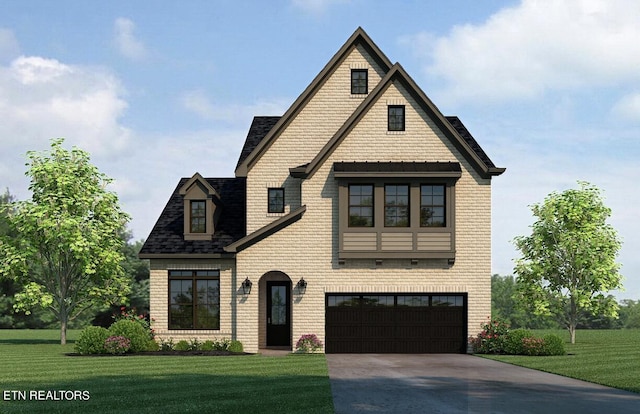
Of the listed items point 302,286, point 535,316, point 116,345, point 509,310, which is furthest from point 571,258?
point 509,310

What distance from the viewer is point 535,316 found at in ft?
254

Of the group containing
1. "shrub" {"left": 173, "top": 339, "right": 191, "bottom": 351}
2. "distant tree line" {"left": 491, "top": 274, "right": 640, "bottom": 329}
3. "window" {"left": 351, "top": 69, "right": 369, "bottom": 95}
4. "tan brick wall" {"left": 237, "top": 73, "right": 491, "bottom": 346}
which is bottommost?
"distant tree line" {"left": 491, "top": 274, "right": 640, "bottom": 329}

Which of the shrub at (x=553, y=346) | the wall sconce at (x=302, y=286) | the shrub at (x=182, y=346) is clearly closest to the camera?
the shrub at (x=553, y=346)

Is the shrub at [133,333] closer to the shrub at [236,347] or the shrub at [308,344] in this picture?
the shrub at [236,347]

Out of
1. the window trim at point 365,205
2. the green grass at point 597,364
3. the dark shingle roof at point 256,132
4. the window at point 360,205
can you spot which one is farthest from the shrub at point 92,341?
the green grass at point 597,364

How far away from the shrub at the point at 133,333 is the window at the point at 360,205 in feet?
31.3

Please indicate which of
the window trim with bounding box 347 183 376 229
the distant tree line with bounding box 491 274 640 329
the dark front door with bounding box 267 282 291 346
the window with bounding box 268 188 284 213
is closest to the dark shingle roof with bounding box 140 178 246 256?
the window with bounding box 268 188 284 213

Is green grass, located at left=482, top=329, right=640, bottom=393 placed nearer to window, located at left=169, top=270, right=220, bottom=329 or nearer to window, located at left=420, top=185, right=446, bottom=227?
window, located at left=420, top=185, right=446, bottom=227

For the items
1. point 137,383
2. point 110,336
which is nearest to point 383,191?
point 110,336

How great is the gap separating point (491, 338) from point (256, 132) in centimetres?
1540

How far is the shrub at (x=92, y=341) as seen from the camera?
3023 centimetres

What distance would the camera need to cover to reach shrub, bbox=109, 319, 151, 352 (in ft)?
100

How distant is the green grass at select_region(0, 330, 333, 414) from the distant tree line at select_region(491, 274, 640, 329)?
4764cm

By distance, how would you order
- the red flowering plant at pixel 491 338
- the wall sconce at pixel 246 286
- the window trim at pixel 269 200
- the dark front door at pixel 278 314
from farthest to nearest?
the dark front door at pixel 278 314 → the window trim at pixel 269 200 → the wall sconce at pixel 246 286 → the red flowering plant at pixel 491 338
